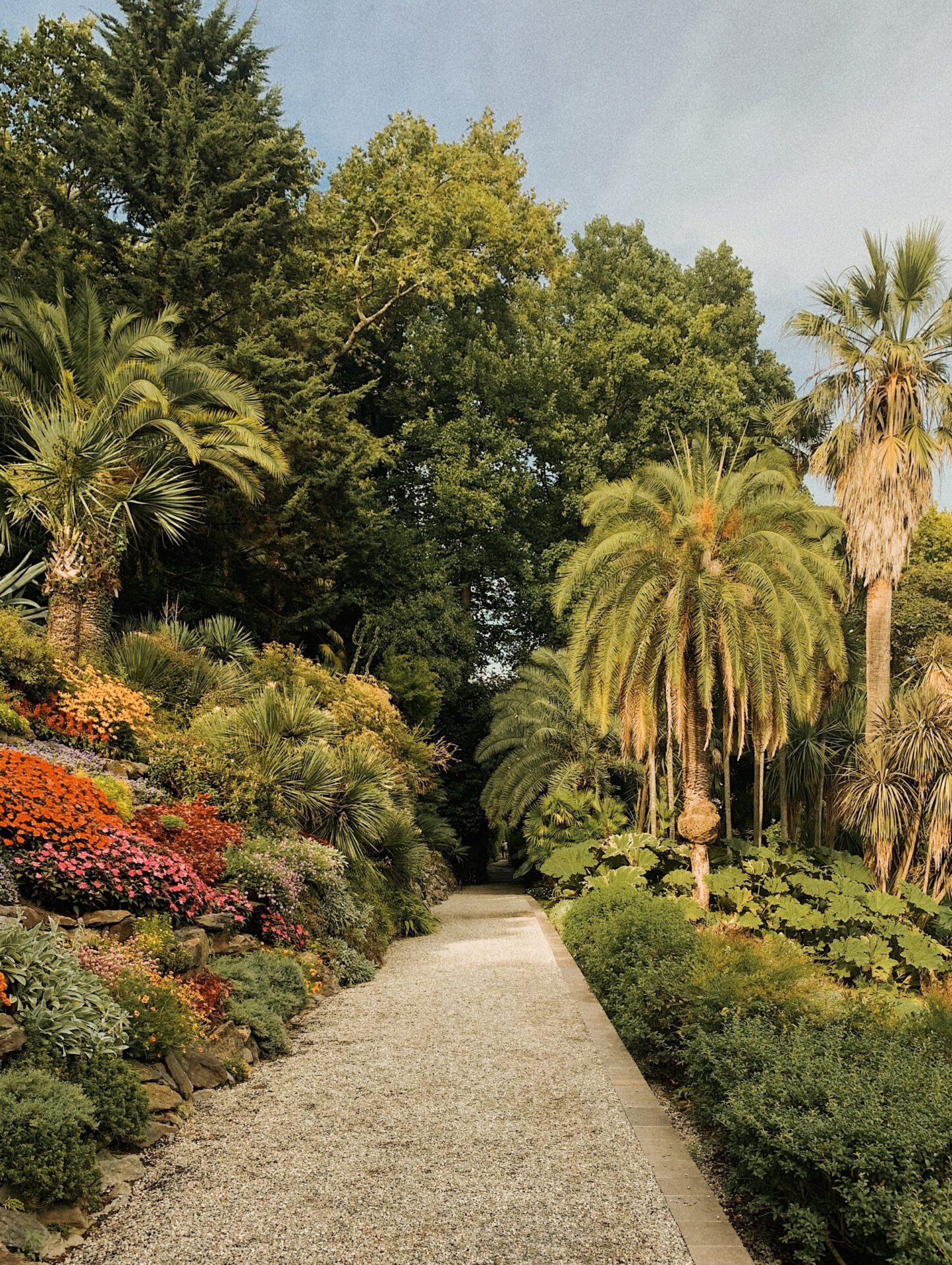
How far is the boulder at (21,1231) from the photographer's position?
319 centimetres

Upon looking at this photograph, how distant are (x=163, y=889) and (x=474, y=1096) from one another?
2597 mm

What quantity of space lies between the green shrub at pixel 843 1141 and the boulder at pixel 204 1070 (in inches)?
116

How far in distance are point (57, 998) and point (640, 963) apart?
434 cm

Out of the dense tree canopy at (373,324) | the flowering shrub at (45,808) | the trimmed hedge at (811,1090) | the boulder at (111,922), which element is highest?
the dense tree canopy at (373,324)

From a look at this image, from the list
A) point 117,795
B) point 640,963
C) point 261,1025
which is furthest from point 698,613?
point 261,1025

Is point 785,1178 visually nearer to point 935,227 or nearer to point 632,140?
point 632,140

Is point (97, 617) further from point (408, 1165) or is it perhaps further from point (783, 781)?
point (783, 781)

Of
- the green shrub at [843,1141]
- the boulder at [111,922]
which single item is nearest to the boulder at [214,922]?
the boulder at [111,922]

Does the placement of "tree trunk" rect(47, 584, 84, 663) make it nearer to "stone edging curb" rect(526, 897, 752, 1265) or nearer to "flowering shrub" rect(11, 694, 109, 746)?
"flowering shrub" rect(11, 694, 109, 746)

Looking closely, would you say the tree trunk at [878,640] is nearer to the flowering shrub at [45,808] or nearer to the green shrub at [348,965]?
the green shrub at [348,965]

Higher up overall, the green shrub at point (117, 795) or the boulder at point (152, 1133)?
the green shrub at point (117, 795)

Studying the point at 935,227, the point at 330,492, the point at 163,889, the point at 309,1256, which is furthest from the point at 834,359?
the point at 309,1256

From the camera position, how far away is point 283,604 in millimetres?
19172

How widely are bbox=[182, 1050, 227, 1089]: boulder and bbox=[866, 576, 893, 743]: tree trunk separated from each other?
13528mm
